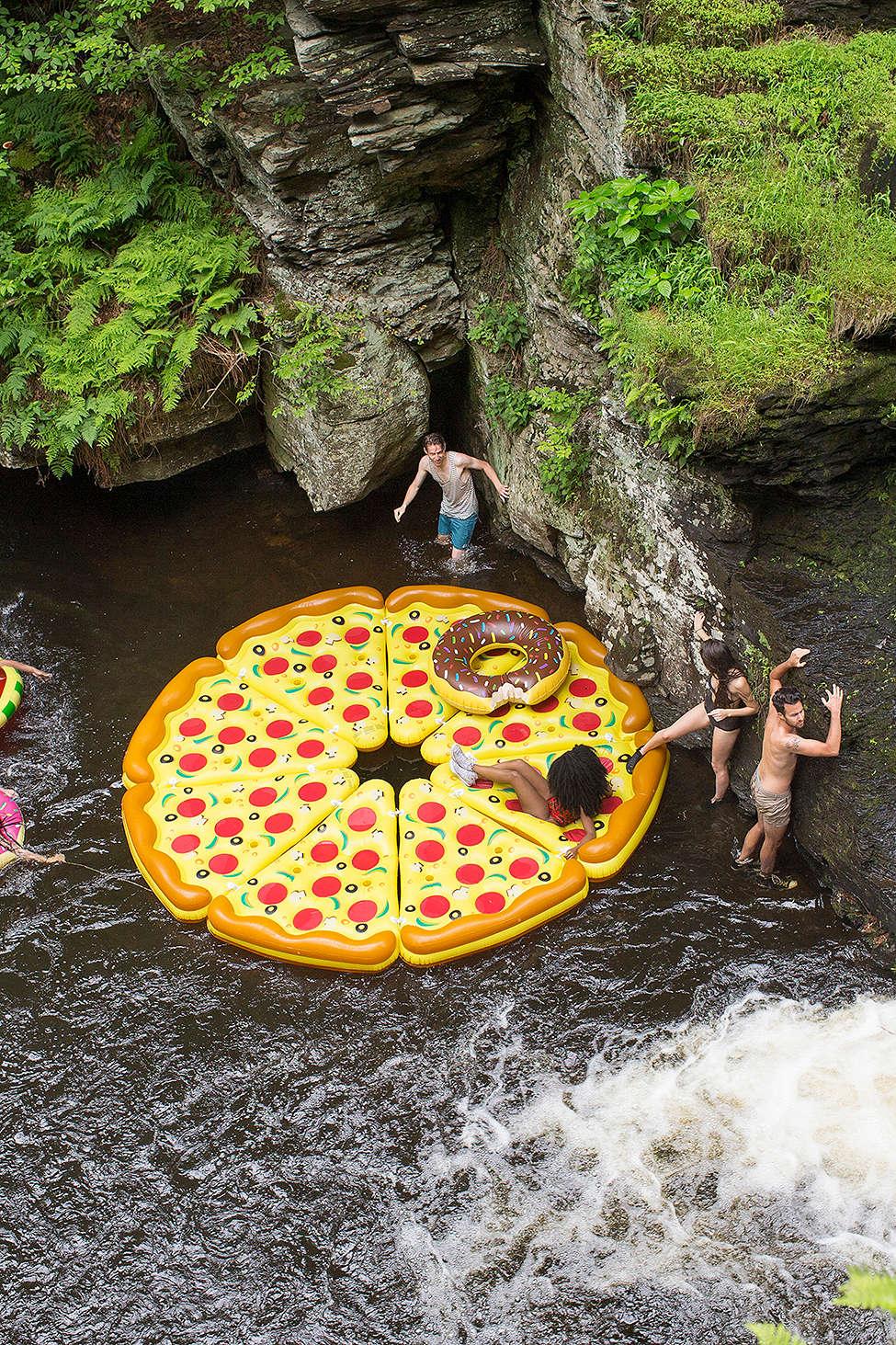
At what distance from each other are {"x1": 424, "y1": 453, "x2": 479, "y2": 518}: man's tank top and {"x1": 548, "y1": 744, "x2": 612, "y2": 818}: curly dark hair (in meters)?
3.00

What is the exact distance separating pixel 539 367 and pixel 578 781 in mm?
3717

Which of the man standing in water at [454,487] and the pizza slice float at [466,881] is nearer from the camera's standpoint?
the pizza slice float at [466,881]

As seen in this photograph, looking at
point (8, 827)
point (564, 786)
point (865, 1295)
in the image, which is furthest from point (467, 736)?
point (865, 1295)

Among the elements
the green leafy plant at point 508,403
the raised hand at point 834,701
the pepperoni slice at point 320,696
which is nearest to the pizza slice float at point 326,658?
the pepperoni slice at point 320,696

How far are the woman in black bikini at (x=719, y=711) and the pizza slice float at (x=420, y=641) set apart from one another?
1.68 m

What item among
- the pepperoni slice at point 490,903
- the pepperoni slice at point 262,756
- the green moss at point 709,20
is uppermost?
the green moss at point 709,20

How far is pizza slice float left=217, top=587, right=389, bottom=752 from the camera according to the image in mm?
9188

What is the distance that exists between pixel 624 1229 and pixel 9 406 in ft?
26.7

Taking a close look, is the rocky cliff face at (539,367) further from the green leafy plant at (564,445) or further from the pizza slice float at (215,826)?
the pizza slice float at (215,826)

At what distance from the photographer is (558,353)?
9406 millimetres

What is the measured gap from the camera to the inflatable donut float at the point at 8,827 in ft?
27.3

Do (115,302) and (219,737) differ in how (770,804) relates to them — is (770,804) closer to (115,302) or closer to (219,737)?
(219,737)

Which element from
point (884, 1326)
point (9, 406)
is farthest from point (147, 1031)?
point (9, 406)

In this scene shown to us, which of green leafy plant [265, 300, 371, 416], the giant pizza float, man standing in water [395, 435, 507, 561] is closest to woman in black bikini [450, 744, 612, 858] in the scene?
the giant pizza float
